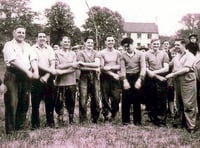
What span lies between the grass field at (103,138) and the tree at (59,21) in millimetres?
41058

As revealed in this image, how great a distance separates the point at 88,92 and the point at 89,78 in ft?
1.23

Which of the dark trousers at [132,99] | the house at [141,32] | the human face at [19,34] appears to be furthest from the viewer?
the house at [141,32]

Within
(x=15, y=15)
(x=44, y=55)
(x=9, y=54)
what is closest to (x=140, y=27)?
(x=15, y=15)

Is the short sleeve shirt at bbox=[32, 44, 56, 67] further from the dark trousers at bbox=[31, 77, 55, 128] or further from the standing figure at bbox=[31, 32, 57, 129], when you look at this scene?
the dark trousers at bbox=[31, 77, 55, 128]

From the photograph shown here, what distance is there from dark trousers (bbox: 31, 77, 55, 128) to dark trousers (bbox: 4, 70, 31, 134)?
58 centimetres

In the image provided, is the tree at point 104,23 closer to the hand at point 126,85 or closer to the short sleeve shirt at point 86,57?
the short sleeve shirt at point 86,57

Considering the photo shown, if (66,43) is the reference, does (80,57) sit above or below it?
below

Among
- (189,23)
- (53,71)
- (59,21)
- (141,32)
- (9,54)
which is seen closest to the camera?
(9,54)

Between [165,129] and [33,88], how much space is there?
319cm

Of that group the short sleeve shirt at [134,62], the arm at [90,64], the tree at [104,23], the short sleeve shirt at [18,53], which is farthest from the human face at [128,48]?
the tree at [104,23]

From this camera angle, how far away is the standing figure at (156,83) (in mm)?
9695

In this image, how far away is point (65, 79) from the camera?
930cm

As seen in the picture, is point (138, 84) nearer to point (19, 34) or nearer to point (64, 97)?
point (64, 97)

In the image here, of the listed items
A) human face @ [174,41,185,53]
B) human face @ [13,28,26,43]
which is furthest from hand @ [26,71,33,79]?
human face @ [174,41,185,53]
